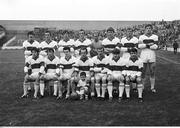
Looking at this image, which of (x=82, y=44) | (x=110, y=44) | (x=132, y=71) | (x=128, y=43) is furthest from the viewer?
(x=82, y=44)

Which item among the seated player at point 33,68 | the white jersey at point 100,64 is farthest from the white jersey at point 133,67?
the seated player at point 33,68

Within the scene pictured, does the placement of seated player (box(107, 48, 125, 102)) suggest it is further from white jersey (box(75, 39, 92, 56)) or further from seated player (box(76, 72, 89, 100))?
white jersey (box(75, 39, 92, 56))

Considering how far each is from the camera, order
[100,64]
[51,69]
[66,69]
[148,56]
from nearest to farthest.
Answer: [100,64], [66,69], [51,69], [148,56]

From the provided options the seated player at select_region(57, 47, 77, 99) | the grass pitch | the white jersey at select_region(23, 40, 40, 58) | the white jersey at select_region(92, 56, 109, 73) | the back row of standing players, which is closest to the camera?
the grass pitch

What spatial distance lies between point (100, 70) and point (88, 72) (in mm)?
414

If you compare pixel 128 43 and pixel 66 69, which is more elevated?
pixel 128 43

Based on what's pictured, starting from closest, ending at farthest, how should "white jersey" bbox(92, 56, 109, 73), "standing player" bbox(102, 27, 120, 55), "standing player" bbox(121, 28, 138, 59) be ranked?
"white jersey" bbox(92, 56, 109, 73) < "standing player" bbox(121, 28, 138, 59) < "standing player" bbox(102, 27, 120, 55)

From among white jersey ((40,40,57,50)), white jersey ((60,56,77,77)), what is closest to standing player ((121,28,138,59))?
white jersey ((60,56,77,77))

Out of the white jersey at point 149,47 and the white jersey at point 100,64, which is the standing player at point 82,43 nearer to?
the white jersey at point 100,64

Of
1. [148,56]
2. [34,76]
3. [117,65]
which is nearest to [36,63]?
[34,76]

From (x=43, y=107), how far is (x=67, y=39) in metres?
3.65

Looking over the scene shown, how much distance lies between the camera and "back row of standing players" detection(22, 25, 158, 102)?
29.3 ft

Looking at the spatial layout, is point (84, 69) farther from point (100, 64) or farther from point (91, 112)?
point (91, 112)

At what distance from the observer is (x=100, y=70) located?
9.09 metres
